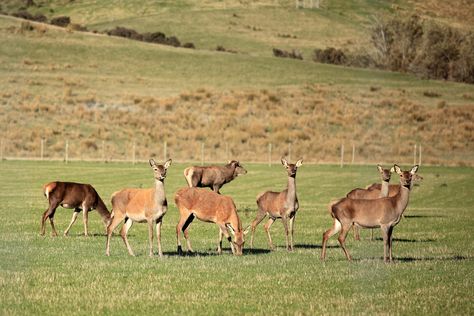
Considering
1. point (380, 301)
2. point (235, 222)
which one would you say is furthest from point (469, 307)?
point (235, 222)

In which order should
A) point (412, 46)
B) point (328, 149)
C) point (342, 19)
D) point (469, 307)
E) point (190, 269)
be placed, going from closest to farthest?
point (469, 307) < point (190, 269) < point (328, 149) < point (412, 46) < point (342, 19)

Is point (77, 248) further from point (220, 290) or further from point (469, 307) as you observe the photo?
point (469, 307)

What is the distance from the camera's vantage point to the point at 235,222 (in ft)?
69.5

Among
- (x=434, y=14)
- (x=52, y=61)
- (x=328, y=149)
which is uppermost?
(x=434, y=14)

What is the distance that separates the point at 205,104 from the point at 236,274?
251 ft

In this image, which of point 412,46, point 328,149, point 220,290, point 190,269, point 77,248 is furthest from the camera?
point 412,46

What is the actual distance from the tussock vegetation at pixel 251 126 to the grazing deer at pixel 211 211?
161 ft

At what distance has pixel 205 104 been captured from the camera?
9425 cm

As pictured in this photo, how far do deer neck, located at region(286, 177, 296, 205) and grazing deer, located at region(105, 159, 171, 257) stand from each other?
124 inches

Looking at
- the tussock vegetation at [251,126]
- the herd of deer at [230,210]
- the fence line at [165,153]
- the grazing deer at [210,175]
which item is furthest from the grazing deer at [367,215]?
the tussock vegetation at [251,126]

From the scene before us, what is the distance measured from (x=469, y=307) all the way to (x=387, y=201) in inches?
219

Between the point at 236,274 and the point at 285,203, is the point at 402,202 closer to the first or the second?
the point at 285,203

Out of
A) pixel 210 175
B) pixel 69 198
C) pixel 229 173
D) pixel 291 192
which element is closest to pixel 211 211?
pixel 291 192

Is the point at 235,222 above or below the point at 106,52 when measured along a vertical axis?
below
